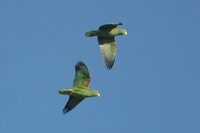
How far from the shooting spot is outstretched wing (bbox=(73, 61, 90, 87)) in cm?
3791

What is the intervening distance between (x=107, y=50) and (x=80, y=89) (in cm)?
490

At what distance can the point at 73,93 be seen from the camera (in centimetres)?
3744

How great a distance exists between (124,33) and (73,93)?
605cm

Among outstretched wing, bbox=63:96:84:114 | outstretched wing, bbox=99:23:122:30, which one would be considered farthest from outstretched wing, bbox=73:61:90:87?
outstretched wing, bbox=99:23:122:30

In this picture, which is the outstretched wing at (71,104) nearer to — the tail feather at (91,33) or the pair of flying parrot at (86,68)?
the pair of flying parrot at (86,68)

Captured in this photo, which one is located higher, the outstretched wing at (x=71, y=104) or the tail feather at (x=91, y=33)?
the tail feather at (x=91, y=33)

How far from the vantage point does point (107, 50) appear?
41938 millimetres

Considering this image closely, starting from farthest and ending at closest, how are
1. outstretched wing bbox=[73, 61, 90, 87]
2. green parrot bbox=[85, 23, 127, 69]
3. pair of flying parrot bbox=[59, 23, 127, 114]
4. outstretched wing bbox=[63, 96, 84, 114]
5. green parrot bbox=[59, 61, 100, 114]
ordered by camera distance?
green parrot bbox=[85, 23, 127, 69] → outstretched wing bbox=[63, 96, 84, 114] → outstretched wing bbox=[73, 61, 90, 87] → pair of flying parrot bbox=[59, 23, 127, 114] → green parrot bbox=[59, 61, 100, 114]

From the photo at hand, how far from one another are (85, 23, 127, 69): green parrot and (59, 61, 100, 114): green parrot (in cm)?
318

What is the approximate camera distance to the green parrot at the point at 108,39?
41.0 meters

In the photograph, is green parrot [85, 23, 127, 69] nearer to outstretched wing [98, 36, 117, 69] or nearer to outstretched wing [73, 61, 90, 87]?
outstretched wing [98, 36, 117, 69]

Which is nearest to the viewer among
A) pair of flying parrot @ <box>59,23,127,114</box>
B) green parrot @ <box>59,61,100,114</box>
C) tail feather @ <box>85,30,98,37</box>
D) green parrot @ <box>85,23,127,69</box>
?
green parrot @ <box>59,61,100,114</box>

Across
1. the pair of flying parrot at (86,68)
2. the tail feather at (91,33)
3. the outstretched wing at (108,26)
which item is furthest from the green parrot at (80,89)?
the outstretched wing at (108,26)

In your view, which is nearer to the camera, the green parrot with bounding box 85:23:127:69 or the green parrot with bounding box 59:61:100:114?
the green parrot with bounding box 59:61:100:114
